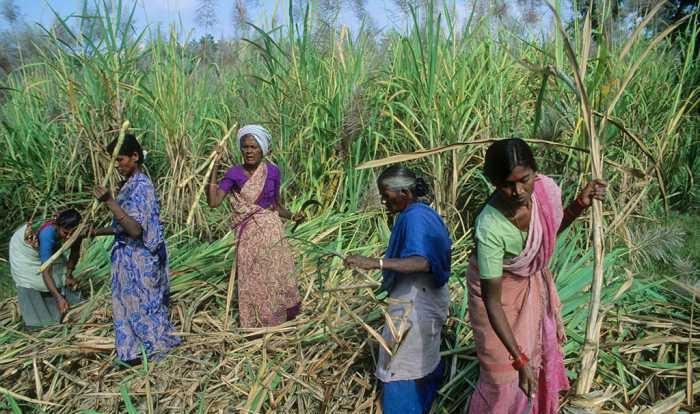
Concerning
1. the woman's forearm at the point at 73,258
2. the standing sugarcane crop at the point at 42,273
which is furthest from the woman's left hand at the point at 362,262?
the woman's forearm at the point at 73,258

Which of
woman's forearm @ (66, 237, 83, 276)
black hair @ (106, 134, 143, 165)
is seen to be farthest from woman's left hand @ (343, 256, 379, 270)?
woman's forearm @ (66, 237, 83, 276)

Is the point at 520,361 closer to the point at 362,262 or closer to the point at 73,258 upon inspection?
the point at 362,262

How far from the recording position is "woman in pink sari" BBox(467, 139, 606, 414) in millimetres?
1624

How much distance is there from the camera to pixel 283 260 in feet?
10.6

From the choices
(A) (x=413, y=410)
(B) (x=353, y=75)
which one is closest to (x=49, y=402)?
(A) (x=413, y=410)

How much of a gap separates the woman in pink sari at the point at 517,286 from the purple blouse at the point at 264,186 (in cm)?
163

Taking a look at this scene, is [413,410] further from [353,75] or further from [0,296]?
[0,296]

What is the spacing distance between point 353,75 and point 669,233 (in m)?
2.43

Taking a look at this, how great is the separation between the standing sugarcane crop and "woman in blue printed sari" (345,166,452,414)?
85.9 inches

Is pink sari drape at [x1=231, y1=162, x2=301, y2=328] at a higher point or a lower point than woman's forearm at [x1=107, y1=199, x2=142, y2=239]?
lower

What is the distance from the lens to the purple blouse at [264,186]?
10.4 feet

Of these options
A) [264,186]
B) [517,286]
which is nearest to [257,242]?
[264,186]

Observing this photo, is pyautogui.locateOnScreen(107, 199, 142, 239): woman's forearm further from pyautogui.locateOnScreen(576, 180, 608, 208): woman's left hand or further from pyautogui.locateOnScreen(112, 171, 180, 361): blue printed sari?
pyautogui.locateOnScreen(576, 180, 608, 208): woman's left hand

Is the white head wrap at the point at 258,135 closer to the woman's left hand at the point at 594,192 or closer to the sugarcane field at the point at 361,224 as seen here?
the sugarcane field at the point at 361,224
